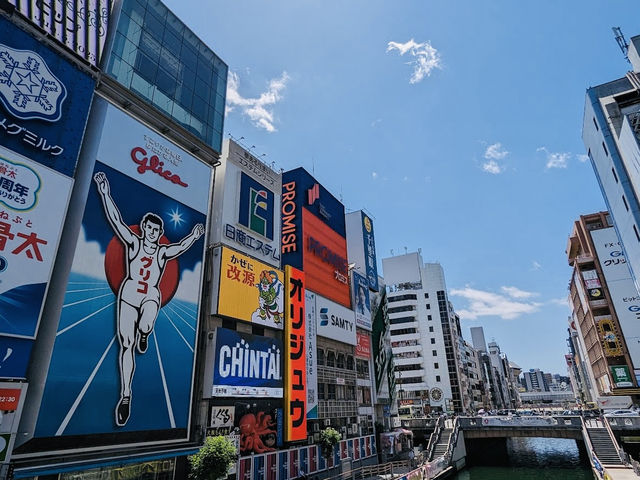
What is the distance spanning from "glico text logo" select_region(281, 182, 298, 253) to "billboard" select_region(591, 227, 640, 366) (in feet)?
195

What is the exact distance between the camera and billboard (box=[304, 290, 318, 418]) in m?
37.6

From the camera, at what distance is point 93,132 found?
25344 mm

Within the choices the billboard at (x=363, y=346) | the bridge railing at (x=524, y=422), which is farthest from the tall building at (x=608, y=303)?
the billboard at (x=363, y=346)

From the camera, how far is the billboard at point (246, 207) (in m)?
35.1

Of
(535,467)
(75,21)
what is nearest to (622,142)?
(535,467)

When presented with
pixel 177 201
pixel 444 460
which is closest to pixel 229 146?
pixel 177 201

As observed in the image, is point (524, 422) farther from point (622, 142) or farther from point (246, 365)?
point (246, 365)

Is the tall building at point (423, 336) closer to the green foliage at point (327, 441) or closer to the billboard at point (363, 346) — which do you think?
the billboard at point (363, 346)

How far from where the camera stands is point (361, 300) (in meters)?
55.0

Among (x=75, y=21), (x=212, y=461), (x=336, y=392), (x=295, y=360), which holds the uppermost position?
(x=75, y=21)

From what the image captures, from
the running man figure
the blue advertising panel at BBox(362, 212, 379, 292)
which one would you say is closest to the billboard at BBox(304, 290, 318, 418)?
the running man figure

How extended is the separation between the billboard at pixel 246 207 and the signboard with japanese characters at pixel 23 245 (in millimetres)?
13879

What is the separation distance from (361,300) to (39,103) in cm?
4217

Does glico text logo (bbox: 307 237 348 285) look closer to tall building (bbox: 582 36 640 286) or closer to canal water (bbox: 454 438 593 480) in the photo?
canal water (bbox: 454 438 593 480)
